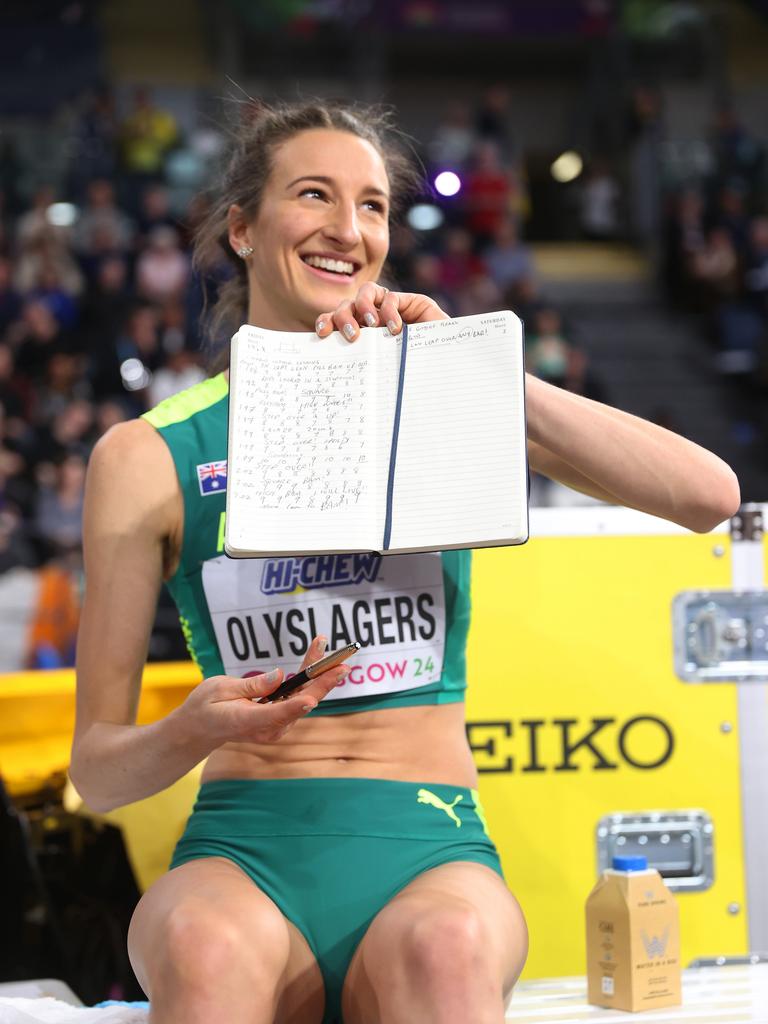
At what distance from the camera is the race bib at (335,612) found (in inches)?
67.6

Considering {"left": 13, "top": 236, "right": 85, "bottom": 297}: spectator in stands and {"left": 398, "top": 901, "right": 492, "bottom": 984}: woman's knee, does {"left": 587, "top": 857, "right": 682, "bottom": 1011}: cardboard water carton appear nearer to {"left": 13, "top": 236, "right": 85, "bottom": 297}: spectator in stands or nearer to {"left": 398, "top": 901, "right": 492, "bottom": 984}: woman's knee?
{"left": 398, "top": 901, "right": 492, "bottom": 984}: woman's knee

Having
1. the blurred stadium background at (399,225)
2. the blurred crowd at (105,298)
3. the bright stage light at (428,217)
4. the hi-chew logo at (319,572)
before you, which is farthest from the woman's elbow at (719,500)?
the bright stage light at (428,217)

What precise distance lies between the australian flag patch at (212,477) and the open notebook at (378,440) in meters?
0.27

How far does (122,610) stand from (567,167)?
12.8 m

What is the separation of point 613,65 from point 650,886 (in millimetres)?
12557

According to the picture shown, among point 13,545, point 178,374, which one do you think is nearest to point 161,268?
point 178,374

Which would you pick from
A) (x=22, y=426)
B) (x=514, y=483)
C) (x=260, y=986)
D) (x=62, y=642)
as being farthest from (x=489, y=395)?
(x=22, y=426)

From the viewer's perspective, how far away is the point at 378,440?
1527 mm

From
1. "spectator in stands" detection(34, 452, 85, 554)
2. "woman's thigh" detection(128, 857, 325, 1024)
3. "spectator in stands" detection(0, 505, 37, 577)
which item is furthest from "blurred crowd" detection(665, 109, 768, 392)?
"woman's thigh" detection(128, 857, 325, 1024)

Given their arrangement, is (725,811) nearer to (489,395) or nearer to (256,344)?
(489,395)

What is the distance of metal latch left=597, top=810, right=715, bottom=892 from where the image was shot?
7.21 ft

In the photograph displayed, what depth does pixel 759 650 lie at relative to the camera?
2279 mm

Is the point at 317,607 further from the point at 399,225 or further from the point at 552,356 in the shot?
the point at 552,356

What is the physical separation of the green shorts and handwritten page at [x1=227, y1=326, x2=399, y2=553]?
370 millimetres
